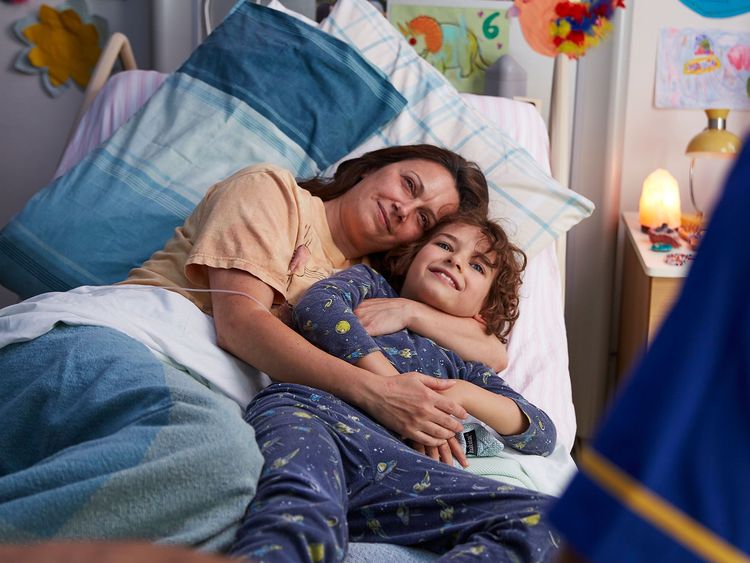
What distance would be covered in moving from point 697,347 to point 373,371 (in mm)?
942

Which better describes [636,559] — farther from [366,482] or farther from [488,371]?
[488,371]

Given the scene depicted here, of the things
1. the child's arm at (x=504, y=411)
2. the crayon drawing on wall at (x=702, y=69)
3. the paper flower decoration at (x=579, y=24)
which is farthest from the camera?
the crayon drawing on wall at (x=702, y=69)

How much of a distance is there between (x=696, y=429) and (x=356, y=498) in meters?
0.79

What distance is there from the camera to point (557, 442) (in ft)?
5.03

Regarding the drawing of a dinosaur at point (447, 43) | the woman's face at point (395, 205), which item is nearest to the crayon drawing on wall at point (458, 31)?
the drawing of a dinosaur at point (447, 43)

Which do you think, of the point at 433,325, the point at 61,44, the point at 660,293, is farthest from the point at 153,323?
the point at 61,44

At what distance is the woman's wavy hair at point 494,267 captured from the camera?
5.22 feet

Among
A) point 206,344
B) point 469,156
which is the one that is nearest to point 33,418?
point 206,344

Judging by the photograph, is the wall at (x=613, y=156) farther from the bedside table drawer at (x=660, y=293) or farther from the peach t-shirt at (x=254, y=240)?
the peach t-shirt at (x=254, y=240)

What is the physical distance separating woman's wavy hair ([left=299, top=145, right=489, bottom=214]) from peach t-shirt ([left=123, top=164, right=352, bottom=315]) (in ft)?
0.38

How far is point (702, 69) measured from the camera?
8.52 feet

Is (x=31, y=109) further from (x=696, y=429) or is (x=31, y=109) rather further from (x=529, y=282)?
(x=696, y=429)

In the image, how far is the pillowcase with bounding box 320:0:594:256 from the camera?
194 centimetres

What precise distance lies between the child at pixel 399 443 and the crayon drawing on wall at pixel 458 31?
3.65ft
